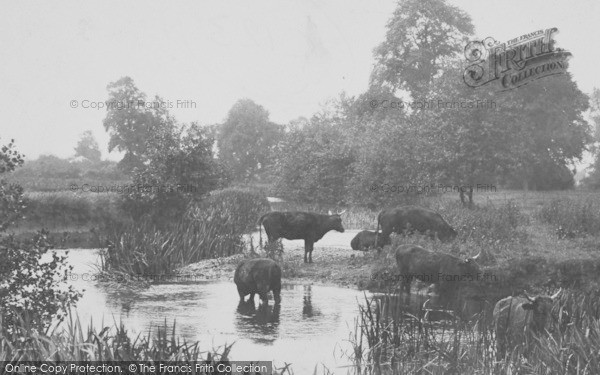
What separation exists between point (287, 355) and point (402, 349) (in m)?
2.12

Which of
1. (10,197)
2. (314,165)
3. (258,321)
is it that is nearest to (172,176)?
(258,321)

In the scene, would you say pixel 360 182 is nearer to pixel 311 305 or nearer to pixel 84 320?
pixel 311 305

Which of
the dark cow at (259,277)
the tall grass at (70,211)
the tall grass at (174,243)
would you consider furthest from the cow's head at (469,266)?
the tall grass at (70,211)

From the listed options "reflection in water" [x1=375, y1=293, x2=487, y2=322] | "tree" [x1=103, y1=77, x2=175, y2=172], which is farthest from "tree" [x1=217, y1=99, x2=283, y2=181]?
"reflection in water" [x1=375, y1=293, x2=487, y2=322]

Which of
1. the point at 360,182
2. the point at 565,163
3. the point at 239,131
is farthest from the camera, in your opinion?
the point at 239,131

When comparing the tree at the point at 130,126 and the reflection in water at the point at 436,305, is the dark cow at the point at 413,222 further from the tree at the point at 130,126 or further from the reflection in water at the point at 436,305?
the tree at the point at 130,126

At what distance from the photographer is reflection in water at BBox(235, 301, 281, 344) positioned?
12906 millimetres

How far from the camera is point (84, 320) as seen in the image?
14.0 m

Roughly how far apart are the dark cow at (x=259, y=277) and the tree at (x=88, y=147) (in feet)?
370

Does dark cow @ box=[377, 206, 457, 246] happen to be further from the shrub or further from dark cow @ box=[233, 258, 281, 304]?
the shrub

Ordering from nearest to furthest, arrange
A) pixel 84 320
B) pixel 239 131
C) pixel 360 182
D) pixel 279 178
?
pixel 84 320 < pixel 360 182 < pixel 279 178 < pixel 239 131

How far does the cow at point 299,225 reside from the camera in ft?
72.0

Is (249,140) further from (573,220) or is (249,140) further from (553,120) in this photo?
(573,220)

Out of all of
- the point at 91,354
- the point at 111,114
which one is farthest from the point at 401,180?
the point at 111,114
